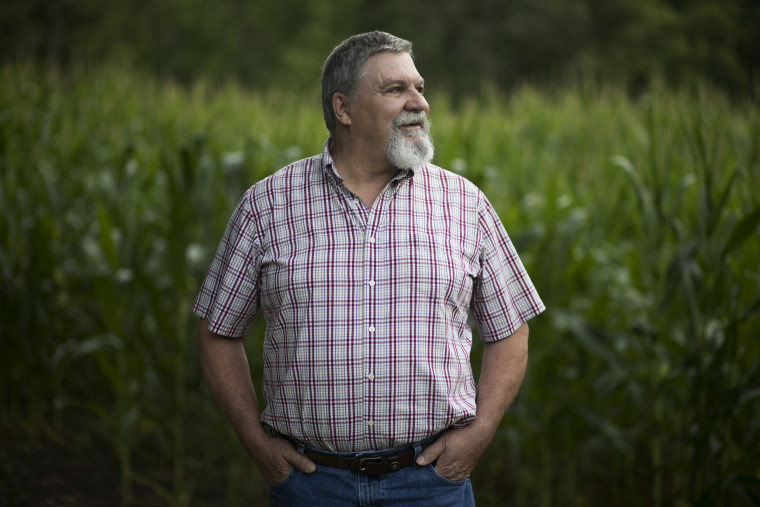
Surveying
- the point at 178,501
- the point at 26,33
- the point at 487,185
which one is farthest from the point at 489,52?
the point at 178,501

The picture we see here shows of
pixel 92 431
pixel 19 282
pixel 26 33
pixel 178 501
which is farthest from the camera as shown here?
pixel 26 33

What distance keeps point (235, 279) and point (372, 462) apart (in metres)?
0.61

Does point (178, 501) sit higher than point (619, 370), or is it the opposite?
point (619, 370)

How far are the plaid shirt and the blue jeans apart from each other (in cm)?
8

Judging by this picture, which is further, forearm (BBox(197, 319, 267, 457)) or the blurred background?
the blurred background

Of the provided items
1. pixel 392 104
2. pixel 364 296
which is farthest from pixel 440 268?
pixel 392 104

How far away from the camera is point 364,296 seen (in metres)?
1.95

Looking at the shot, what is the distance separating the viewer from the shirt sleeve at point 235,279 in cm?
205

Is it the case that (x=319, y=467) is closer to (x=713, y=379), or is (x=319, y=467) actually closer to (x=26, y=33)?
(x=713, y=379)

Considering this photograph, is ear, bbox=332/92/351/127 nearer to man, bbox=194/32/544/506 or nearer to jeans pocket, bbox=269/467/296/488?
man, bbox=194/32/544/506

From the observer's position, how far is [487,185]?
4688 millimetres

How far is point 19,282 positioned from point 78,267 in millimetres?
322

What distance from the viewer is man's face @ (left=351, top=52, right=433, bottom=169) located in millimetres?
2010

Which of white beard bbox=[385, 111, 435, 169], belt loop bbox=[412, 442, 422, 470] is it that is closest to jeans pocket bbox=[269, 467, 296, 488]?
belt loop bbox=[412, 442, 422, 470]
